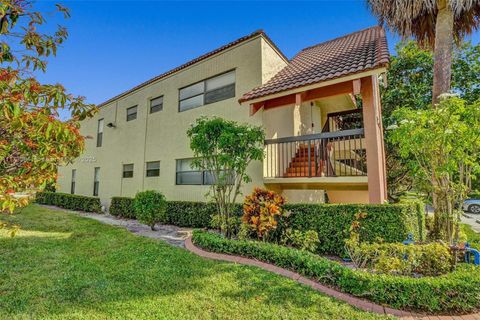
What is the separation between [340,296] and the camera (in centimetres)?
434

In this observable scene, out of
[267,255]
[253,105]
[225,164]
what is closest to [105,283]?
[267,255]

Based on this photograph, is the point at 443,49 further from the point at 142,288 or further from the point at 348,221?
the point at 142,288

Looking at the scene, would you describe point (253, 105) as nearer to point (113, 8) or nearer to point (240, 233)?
point (240, 233)

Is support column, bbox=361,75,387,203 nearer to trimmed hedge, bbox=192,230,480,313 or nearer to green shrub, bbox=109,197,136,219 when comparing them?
trimmed hedge, bbox=192,230,480,313

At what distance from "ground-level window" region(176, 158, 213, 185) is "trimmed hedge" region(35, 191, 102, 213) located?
665cm

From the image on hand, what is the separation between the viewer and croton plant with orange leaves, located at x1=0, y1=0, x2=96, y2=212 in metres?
2.32

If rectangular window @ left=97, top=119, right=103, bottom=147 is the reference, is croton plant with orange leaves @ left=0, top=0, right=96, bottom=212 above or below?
below

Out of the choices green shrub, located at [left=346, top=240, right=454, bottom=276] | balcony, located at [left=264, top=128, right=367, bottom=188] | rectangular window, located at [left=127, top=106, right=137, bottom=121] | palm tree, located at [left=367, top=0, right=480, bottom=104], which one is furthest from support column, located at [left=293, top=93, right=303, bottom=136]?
rectangular window, located at [left=127, top=106, right=137, bottom=121]

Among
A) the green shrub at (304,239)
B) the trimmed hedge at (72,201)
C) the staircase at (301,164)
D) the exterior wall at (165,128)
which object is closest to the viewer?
the green shrub at (304,239)

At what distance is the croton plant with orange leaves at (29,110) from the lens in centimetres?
232

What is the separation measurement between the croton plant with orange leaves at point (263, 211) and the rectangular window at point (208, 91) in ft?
17.5

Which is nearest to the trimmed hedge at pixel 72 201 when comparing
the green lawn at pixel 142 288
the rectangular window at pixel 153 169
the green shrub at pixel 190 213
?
the rectangular window at pixel 153 169

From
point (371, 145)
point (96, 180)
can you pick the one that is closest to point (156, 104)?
point (96, 180)

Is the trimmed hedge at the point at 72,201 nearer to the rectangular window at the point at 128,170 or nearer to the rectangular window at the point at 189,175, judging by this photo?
the rectangular window at the point at 128,170
